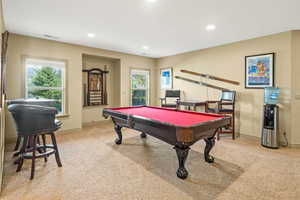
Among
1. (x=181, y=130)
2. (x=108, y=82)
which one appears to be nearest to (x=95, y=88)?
(x=108, y=82)

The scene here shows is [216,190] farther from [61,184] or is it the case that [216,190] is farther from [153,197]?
[61,184]

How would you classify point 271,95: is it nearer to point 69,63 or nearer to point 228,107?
point 228,107

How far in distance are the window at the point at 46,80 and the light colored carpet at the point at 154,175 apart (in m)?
1.46

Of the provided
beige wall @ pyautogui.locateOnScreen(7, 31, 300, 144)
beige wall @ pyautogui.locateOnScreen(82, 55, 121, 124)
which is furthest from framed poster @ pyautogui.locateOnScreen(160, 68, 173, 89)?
beige wall @ pyautogui.locateOnScreen(82, 55, 121, 124)

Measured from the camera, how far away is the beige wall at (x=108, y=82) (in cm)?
545

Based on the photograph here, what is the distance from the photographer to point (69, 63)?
456 centimetres

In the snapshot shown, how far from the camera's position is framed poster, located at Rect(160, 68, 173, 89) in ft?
20.2

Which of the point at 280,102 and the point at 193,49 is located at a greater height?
the point at 193,49

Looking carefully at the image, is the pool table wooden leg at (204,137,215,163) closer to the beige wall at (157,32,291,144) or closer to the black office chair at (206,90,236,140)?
the black office chair at (206,90,236,140)

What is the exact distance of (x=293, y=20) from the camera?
296 cm

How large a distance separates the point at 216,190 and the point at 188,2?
2598 millimetres

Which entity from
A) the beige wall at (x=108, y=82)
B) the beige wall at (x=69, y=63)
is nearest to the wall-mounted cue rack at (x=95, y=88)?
the beige wall at (x=108, y=82)

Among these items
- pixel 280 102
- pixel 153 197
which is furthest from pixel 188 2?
pixel 280 102

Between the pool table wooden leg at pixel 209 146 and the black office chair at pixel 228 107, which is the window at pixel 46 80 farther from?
the black office chair at pixel 228 107
